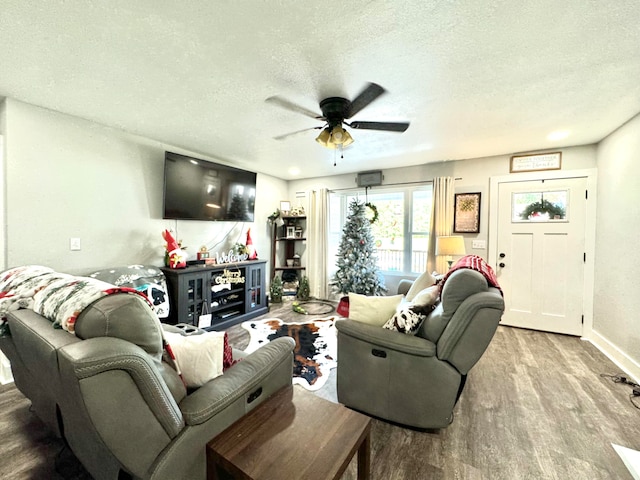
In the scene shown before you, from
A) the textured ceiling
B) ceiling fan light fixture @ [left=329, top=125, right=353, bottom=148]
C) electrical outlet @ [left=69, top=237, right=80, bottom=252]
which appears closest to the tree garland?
the textured ceiling

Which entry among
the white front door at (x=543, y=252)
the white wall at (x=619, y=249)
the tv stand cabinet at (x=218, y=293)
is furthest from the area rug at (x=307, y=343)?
the white wall at (x=619, y=249)

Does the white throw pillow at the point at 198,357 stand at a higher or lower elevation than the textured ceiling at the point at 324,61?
lower

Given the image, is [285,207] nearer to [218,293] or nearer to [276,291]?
[276,291]

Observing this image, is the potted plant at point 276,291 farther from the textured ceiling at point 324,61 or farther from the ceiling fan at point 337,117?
the ceiling fan at point 337,117

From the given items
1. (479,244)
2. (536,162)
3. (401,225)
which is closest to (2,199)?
(401,225)

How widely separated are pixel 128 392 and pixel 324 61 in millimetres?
1970

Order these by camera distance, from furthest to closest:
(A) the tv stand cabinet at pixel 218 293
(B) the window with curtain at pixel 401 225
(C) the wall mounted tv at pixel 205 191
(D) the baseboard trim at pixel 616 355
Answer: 1. (B) the window with curtain at pixel 401 225
2. (C) the wall mounted tv at pixel 205 191
3. (A) the tv stand cabinet at pixel 218 293
4. (D) the baseboard trim at pixel 616 355

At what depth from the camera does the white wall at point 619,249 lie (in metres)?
2.43

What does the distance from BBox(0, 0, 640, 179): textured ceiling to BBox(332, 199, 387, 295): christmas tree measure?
179 cm

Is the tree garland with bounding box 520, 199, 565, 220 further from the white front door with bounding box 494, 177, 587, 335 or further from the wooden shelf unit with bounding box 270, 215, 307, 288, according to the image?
the wooden shelf unit with bounding box 270, 215, 307, 288

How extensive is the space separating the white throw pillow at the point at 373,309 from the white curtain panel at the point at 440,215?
228 cm

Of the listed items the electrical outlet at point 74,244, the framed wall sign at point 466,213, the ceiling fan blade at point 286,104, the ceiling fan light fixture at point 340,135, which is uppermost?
the ceiling fan blade at point 286,104

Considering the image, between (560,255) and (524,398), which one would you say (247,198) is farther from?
(560,255)

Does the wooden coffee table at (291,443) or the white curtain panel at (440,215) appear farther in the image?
the white curtain panel at (440,215)
